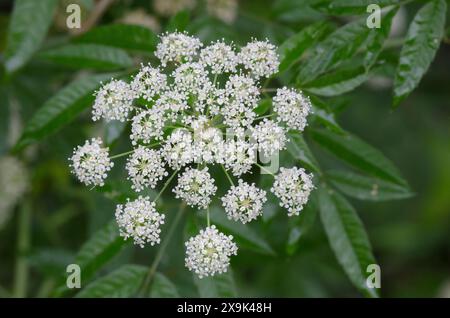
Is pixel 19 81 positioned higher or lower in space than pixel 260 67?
higher

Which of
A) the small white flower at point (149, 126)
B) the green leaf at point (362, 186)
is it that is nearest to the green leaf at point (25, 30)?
the small white flower at point (149, 126)

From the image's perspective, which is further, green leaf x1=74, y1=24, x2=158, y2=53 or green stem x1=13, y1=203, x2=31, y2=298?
green stem x1=13, y1=203, x2=31, y2=298

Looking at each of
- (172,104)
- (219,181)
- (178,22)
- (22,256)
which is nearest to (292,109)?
(172,104)

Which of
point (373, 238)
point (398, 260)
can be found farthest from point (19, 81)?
point (398, 260)

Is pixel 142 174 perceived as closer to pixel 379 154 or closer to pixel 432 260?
pixel 379 154

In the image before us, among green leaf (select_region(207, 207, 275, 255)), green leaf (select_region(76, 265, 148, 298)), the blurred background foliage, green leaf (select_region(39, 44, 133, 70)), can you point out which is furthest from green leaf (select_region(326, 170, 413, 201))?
green leaf (select_region(39, 44, 133, 70))

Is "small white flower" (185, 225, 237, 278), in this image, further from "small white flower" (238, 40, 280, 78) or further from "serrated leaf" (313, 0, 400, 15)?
"serrated leaf" (313, 0, 400, 15)
